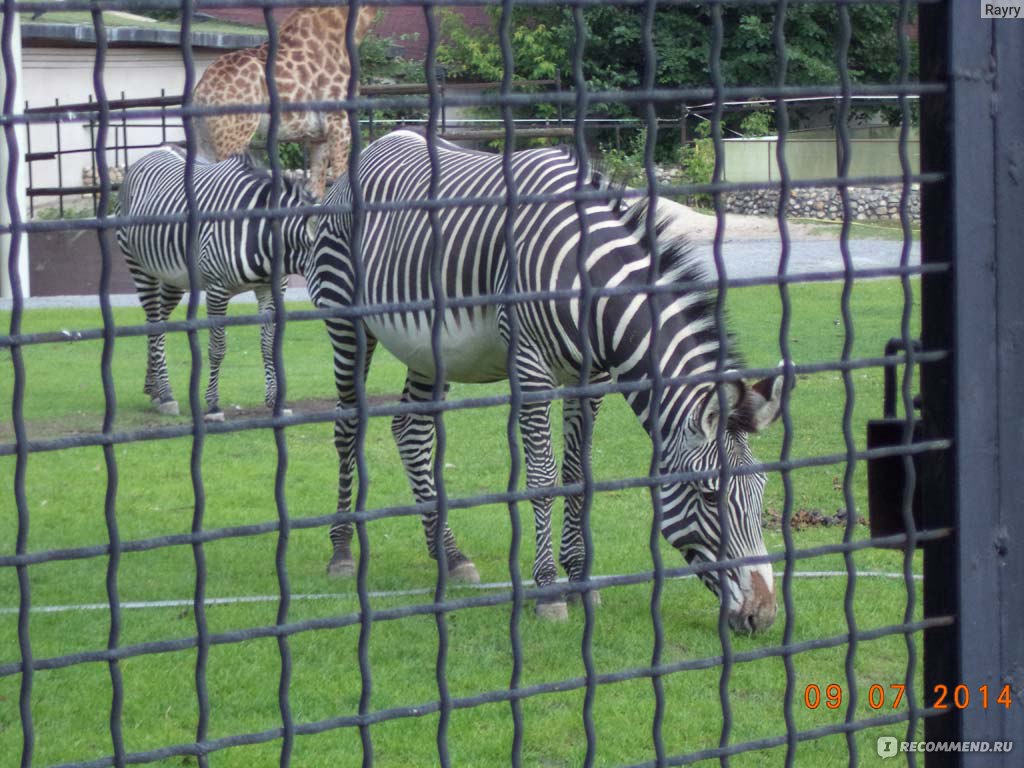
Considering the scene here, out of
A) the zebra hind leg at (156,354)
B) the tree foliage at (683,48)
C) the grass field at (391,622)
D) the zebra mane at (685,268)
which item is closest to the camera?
the grass field at (391,622)

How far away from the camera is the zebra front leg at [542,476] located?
233 inches

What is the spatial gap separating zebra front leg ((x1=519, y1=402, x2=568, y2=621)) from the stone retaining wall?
19.5m

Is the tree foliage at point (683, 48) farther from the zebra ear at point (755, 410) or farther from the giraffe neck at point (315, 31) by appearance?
the zebra ear at point (755, 410)

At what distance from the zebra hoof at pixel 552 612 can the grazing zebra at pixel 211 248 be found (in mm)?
4402

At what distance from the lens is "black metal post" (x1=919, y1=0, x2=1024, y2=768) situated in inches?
107

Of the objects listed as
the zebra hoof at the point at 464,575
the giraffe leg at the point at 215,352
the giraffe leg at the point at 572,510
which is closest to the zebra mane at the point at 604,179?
the giraffe leg at the point at 572,510

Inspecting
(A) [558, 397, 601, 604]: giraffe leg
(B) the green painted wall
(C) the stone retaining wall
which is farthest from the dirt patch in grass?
(C) the stone retaining wall

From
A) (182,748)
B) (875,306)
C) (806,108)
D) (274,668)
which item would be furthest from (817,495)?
(806,108)

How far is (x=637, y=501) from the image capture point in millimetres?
8055

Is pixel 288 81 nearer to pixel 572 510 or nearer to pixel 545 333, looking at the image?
pixel 572 510

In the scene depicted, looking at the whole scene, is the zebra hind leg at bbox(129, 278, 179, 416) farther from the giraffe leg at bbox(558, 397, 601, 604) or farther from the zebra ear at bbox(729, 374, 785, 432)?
the zebra ear at bbox(729, 374, 785, 432)

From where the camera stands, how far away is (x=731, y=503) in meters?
5.15

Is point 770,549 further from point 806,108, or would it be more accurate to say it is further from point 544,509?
point 806,108

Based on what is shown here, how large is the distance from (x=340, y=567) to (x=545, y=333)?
1880 millimetres
